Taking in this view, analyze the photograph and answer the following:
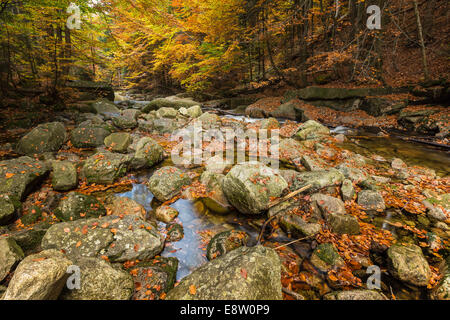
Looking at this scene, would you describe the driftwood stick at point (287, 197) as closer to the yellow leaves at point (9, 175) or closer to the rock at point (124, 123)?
the yellow leaves at point (9, 175)

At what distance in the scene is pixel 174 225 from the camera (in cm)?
394

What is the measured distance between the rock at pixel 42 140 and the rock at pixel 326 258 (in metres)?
8.51

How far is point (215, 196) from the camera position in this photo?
4852mm

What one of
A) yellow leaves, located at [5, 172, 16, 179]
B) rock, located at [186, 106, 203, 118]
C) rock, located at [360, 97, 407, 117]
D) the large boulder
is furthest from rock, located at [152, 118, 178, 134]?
rock, located at [360, 97, 407, 117]

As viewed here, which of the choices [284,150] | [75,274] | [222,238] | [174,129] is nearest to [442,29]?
[284,150]

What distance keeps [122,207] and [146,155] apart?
2.35 m

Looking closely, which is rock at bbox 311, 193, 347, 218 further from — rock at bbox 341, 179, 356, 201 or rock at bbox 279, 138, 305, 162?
rock at bbox 279, 138, 305, 162

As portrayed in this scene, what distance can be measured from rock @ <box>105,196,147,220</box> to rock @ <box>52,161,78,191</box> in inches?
53.9

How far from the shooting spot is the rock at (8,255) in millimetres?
2422

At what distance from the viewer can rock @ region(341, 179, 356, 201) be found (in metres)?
4.39

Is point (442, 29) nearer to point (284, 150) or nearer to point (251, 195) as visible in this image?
point (284, 150)

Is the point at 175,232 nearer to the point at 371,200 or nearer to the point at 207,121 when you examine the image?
the point at 371,200

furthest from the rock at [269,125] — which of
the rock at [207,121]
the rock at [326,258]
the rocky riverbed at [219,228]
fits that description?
the rock at [326,258]
